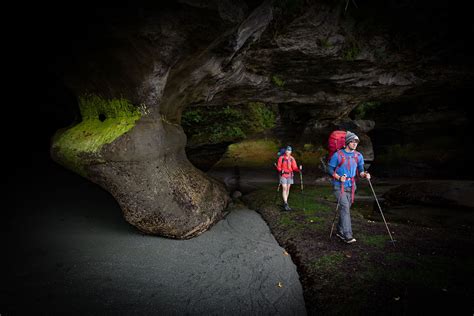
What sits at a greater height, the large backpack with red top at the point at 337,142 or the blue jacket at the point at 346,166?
the large backpack with red top at the point at 337,142

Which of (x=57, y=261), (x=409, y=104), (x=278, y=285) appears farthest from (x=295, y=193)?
(x=409, y=104)

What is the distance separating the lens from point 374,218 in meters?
8.50

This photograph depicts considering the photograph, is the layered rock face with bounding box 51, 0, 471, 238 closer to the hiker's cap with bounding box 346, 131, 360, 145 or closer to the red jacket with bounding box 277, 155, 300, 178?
the red jacket with bounding box 277, 155, 300, 178

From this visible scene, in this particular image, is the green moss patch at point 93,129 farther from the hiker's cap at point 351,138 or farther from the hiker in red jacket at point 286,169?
the hiker's cap at point 351,138

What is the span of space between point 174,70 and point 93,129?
272 cm

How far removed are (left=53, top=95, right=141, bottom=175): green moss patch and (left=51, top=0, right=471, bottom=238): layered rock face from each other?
3cm

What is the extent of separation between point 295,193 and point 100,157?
826cm

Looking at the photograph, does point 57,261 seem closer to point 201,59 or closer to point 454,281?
point 201,59

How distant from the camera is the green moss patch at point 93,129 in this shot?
638 centimetres

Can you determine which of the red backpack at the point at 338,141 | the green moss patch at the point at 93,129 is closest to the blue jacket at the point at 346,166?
the red backpack at the point at 338,141

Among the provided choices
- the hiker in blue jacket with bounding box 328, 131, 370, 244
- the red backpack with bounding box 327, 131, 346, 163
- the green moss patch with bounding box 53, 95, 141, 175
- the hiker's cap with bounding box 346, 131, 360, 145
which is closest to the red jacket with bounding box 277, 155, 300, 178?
the red backpack with bounding box 327, 131, 346, 163

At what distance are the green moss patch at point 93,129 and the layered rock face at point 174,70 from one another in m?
0.03

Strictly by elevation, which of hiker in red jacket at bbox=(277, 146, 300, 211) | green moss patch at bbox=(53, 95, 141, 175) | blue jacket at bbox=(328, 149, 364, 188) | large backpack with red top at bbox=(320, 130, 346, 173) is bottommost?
hiker in red jacket at bbox=(277, 146, 300, 211)

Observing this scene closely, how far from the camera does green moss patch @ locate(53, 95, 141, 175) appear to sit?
638 cm
